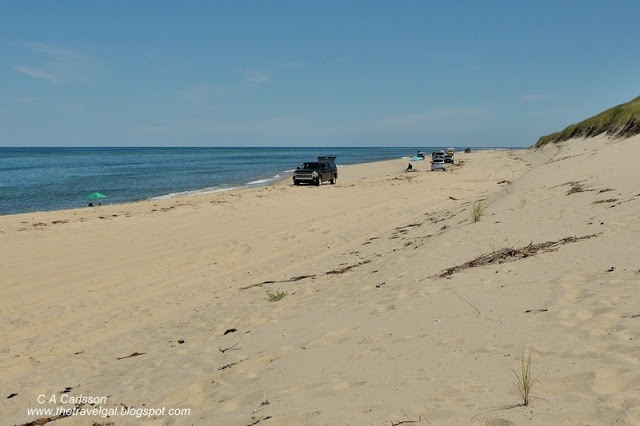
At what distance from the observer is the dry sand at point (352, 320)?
3574mm

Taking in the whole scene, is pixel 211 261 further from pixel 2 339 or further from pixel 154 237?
pixel 2 339

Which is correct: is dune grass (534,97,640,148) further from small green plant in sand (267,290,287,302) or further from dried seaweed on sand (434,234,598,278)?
small green plant in sand (267,290,287,302)

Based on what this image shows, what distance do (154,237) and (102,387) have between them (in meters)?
9.80

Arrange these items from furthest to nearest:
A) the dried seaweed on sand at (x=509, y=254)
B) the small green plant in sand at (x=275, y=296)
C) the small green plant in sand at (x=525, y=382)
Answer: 1. the small green plant in sand at (x=275, y=296)
2. the dried seaweed on sand at (x=509, y=254)
3. the small green plant in sand at (x=525, y=382)

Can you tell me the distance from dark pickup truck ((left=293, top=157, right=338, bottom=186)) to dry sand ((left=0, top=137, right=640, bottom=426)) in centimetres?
1864

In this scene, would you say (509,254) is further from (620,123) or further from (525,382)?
(620,123)

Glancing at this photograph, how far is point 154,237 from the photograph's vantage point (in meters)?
14.6

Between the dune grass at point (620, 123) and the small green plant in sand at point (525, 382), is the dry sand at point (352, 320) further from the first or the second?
the dune grass at point (620, 123)

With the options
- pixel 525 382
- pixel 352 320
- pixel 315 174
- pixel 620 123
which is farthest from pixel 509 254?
pixel 620 123

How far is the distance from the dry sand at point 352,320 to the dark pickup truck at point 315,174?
18.6 m

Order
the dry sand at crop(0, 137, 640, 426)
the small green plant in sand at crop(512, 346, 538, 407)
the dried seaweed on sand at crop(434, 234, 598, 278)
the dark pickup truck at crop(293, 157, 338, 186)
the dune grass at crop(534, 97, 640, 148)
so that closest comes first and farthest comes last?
the small green plant in sand at crop(512, 346, 538, 407) → the dry sand at crop(0, 137, 640, 426) → the dried seaweed on sand at crop(434, 234, 598, 278) → the dune grass at crop(534, 97, 640, 148) → the dark pickup truck at crop(293, 157, 338, 186)

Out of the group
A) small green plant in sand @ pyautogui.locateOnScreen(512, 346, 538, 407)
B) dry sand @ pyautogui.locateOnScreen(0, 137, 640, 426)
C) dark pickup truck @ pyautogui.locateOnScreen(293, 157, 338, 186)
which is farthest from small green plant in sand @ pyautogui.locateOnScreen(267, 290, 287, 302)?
dark pickup truck @ pyautogui.locateOnScreen(293, 157, 338, 186)

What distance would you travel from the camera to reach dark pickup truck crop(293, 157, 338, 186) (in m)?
32.5

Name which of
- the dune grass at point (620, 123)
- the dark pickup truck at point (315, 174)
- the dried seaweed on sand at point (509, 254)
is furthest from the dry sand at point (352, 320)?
the dark pickup truck at point (315, 174)
